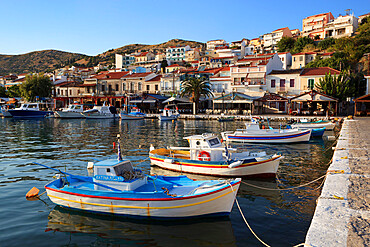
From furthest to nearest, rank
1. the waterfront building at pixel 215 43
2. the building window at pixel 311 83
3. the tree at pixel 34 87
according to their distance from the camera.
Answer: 1. the waterfront building at pixel 215 43
2. the tree at pixel 34 87
3. the building window at pixel 311 83

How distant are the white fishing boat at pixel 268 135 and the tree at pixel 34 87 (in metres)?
67.5

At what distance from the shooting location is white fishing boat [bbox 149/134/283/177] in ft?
50.2

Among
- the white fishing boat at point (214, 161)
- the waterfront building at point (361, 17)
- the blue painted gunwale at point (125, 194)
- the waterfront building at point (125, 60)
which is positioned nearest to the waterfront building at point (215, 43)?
the waterfront building at point (125, 60)

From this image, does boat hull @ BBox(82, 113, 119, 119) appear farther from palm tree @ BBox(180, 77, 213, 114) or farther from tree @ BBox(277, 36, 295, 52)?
tree @ BBox(277, 36, 295, 52)

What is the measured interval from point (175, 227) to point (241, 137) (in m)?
19.5

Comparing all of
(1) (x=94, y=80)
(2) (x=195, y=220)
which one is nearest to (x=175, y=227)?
(2) (x=195, y=220)

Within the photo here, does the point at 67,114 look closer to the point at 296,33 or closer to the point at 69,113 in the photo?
the point at 69,113

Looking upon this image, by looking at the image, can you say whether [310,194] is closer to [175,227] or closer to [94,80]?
[175,227]

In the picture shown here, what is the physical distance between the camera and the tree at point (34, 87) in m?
77.3

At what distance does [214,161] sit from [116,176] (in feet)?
20.7

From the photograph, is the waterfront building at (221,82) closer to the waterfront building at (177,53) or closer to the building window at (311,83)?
the building window at (311,83)

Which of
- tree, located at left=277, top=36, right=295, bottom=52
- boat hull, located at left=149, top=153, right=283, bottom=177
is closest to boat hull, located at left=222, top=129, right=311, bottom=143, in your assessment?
boat hull, located at left=149, top=153, right=283, bottom=177

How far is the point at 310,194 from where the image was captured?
12742 mm

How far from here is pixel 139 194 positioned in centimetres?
1015
